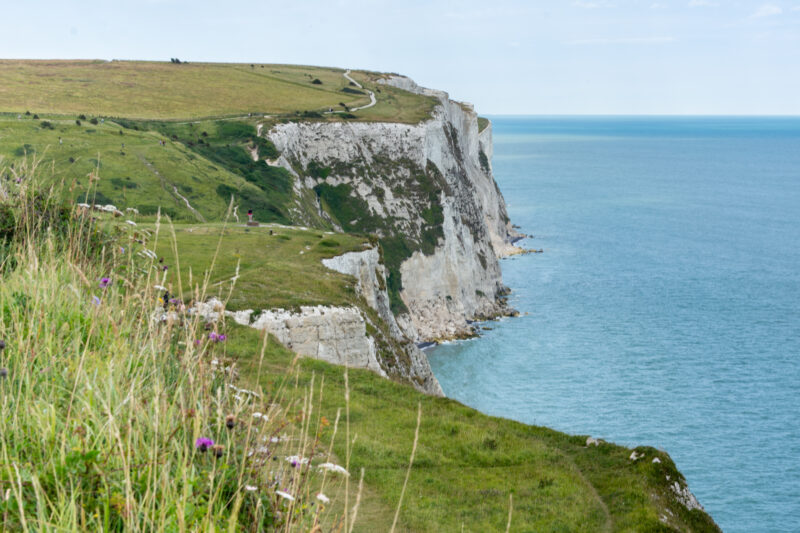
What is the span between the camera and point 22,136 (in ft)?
238

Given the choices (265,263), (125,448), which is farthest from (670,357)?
(125,448)

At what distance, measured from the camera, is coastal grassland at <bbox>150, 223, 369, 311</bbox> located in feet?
117

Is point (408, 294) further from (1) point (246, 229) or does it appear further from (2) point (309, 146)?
(1) point (246, 229)

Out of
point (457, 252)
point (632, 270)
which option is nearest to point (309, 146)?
point (457, 252)

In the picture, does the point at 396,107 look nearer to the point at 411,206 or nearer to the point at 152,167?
the point at 411,206

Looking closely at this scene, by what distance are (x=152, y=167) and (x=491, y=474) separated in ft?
205

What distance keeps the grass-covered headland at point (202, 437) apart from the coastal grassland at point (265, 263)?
245 cm

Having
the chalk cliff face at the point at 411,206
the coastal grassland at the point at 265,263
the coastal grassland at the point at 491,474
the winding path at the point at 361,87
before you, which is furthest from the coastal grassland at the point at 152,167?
the coastal grassland at the point at 491,474

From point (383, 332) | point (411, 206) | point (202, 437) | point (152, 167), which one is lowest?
point (383, 332)

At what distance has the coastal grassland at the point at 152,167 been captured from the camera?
2648 inches

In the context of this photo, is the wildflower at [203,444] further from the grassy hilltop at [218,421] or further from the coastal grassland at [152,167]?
the coastal grassland at [152,167]

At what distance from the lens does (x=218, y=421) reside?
6.66 meters

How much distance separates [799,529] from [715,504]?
200 inches

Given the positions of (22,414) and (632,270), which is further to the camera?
(632,270)
